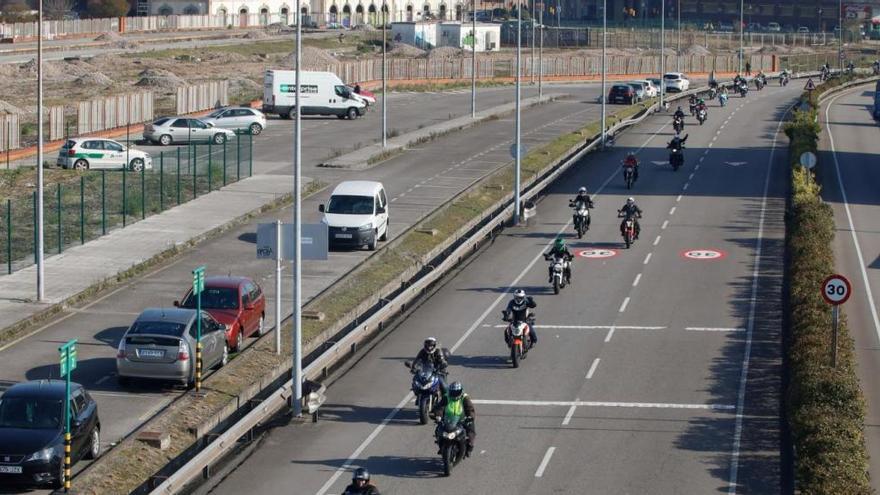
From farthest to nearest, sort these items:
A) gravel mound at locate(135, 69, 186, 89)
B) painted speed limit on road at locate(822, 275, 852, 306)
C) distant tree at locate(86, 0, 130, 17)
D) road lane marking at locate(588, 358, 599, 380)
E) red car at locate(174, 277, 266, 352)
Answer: distant tree at locate(86, 0, 130, 17), gravel mound at locate(135, 69, 186, 89), red car at locate(174, 277, 266, 352), road lane marking at locate(588, 358, 599, 380), painted speed limit on road at locate(822, 275, 852, 306)

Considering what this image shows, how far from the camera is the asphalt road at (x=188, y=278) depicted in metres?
29.2

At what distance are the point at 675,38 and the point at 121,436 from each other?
159 m

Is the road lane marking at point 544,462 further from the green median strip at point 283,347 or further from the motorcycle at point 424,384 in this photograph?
the green median strip at point 283,347

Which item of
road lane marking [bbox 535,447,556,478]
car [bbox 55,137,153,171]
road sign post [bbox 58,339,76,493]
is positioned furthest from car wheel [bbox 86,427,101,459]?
car [bbox 55,137,153,171]

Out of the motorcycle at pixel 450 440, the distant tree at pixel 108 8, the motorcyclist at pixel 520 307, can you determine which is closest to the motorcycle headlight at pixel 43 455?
the motorcycle at pixel 450 440

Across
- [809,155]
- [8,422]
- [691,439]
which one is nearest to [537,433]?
[691,439]

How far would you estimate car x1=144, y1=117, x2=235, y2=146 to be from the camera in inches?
2714

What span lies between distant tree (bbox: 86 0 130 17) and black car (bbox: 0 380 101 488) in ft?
492

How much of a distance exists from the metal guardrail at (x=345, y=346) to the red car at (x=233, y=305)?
220cm

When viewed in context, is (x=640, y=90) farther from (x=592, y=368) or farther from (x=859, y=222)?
(x=592, y=368)

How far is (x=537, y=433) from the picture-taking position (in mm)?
27047

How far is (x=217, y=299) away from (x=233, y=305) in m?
0.38

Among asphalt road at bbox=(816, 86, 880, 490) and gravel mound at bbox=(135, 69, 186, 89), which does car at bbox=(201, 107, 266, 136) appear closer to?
gravel mound at bbox=(135, 69, 186, 89)

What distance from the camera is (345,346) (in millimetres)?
32406
